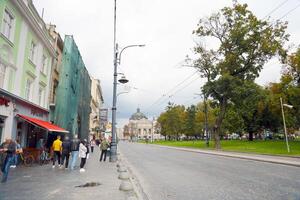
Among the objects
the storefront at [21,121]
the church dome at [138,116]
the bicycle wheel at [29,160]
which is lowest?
the bicycle wheel at [29,160]

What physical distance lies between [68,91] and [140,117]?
150277 mm

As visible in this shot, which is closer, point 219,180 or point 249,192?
point 249,192

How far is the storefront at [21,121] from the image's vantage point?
16.0 meters

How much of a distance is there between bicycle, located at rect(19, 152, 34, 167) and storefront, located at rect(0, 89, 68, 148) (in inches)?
49.0

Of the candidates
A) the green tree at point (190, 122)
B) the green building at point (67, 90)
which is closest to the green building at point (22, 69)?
the green building at point (67, 90)

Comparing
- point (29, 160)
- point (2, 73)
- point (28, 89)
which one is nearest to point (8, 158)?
point (2, 73)

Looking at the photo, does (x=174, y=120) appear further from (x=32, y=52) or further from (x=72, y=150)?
(x=72, y=150)

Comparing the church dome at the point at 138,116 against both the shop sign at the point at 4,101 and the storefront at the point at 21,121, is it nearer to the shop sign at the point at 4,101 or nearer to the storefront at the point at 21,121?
the storefront at the point at 21,121

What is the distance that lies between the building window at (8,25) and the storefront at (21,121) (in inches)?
141

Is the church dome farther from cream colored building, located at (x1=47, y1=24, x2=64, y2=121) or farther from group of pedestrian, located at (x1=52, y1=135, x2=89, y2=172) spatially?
group of pedestrian, located at (x1=52, y1=135, x2=89, y2=172)

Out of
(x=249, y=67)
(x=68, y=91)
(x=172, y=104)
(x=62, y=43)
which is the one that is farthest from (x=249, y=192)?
(x=172, y=104)

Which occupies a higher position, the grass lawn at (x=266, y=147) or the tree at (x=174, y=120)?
the tree at (x=174, y=120)

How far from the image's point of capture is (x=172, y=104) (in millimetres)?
97625

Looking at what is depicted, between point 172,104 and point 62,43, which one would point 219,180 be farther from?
point 172,104
